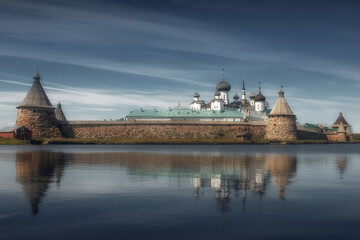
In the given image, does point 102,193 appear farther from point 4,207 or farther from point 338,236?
point 338,236

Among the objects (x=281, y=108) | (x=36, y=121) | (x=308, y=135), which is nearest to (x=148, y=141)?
(x=36, y=121)

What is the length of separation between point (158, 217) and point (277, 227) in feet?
8.97

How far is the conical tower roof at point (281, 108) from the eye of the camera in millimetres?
66312

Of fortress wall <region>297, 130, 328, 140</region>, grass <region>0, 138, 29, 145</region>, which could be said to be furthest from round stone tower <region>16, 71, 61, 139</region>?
fortress wall <region>297, 130, 328, 140</region>

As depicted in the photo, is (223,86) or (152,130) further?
(223,86)

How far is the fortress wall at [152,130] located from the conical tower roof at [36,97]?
5.21 m

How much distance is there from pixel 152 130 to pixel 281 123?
868 inches

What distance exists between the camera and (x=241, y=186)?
13.5 m

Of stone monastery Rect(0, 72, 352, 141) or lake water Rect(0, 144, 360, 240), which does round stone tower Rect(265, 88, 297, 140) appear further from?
lake water Rect(0, 144, 360, 240)

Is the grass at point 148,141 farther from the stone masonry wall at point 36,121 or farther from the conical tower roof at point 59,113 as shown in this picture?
the conical tower roof at point 59,113

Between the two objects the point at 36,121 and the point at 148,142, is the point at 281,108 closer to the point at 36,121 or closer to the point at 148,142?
the point at 148,142

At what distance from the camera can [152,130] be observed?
6562cm

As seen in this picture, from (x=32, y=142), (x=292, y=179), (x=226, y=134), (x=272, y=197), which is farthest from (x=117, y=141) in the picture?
(x=272, y=197)

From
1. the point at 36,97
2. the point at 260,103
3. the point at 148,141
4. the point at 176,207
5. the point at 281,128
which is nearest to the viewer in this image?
the point at 176,207
